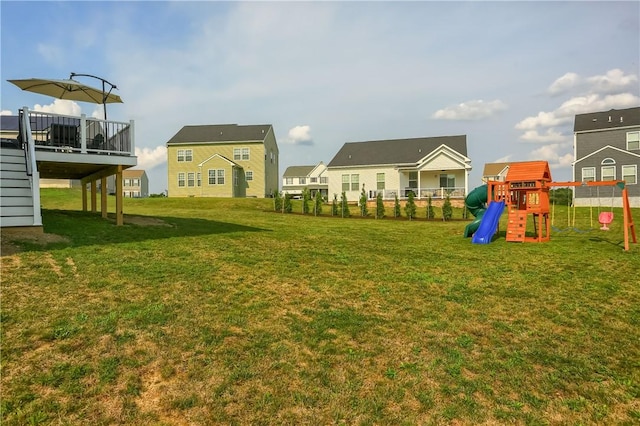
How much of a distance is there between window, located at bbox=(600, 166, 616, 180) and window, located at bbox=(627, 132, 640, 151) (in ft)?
6.50

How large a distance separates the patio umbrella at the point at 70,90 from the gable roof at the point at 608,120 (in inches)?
1314

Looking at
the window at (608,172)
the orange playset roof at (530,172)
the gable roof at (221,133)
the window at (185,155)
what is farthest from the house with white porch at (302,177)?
the orange playset roof at (530,172)

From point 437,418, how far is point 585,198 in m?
33.8

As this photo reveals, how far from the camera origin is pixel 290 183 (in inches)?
2719

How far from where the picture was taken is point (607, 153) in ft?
98.7

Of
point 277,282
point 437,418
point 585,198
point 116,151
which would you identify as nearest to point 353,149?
point 585,198

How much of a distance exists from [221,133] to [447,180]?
2496 centimetres

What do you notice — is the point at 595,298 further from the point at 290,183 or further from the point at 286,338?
the point at 290,183

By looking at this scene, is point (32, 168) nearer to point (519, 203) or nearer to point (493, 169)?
point (519, 203)

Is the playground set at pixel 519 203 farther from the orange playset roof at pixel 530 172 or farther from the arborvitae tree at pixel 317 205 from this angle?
the arborvitae tree at pixel 317 205

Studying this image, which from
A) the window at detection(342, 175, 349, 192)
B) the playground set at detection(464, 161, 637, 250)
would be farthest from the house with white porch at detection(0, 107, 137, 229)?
the window at detection(342, 175, 349, 192)

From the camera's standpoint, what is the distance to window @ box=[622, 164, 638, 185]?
29141mm

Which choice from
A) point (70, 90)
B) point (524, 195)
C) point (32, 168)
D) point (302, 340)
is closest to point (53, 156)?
point (32, 168)

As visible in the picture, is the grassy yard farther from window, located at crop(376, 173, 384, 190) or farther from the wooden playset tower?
window, located at crop(376, 173, 384, 190)
